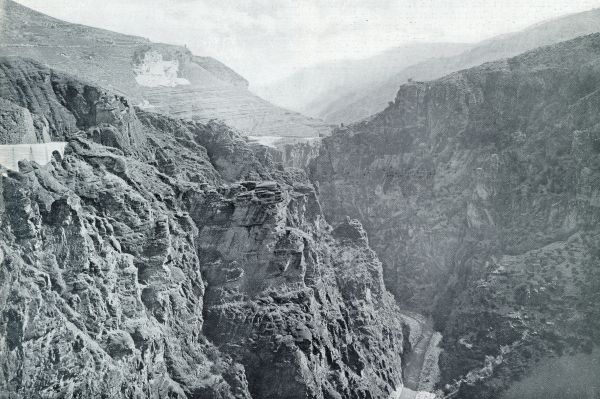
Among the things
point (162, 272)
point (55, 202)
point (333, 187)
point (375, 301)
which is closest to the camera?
point (55, 202)

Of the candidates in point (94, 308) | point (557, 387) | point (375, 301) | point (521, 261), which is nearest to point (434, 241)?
point (521, 261)

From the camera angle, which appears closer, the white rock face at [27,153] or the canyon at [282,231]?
the white rock face at [27,153]

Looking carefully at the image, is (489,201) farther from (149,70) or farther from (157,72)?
(149,70)

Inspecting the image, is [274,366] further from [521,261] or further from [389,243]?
[389,243]

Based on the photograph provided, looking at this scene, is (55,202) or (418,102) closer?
(55,202)

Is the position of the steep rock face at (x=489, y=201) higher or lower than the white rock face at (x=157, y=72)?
lower

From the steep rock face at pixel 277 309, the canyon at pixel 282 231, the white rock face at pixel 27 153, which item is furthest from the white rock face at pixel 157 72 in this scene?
the white rock face at pixel 27 153

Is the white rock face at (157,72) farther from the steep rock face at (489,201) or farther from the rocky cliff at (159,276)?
the rocky cliff at (159,276)
